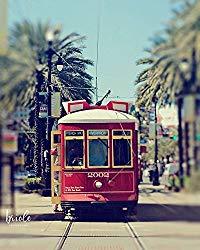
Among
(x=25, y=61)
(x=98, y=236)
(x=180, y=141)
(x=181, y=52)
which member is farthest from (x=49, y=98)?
(x=98, y=236)

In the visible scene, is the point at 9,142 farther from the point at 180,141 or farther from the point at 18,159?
the point at 180,141

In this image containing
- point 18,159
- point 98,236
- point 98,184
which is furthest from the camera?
point 98,236

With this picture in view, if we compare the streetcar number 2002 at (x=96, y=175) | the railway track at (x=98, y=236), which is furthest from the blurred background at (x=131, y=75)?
the railway track at (x=98, y=236)

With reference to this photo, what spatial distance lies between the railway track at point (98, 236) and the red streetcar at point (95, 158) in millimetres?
1368

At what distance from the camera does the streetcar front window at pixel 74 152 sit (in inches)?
235

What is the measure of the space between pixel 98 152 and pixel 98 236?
3.23 metres

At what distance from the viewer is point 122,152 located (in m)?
5.61

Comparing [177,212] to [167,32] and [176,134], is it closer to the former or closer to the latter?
[176,134]

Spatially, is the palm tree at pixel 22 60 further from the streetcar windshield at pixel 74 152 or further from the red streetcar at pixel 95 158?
the streetcar windshield at pixel 74 152

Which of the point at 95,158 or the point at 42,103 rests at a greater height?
the point at 42,103

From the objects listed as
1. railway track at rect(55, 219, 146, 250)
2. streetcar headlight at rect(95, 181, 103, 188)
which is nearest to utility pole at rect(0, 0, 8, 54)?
streetcar headlight at rect(95, 181, 103, 188)

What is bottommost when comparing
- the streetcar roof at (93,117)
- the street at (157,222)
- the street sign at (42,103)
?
the street at (157,222)

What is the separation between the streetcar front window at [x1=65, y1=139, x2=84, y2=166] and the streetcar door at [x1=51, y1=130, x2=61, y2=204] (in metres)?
0.08

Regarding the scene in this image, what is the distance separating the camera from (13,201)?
3957mm
